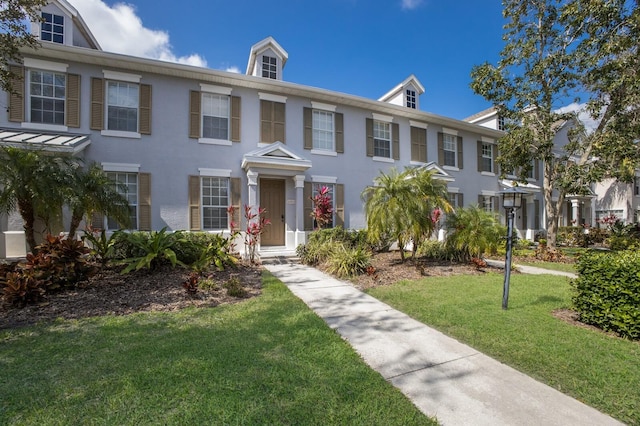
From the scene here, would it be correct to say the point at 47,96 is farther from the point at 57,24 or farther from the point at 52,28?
the point at 57,24

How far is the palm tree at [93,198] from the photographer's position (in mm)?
5805

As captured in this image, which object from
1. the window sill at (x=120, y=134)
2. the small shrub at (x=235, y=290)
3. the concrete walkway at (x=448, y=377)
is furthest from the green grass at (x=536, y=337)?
the window sill at (x=120, y=134)

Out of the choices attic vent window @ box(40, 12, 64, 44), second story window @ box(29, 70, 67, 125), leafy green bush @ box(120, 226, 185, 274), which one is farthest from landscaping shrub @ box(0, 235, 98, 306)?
attic vent window @ box(40, 12, 64, 44)

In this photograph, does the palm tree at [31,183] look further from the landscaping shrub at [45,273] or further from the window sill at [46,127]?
the window sill at [46,127]

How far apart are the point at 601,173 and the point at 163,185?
15.0 meters

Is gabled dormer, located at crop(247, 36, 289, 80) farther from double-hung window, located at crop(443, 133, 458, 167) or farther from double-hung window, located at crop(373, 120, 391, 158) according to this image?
double-hung window, located at crop(443, 133, 458, 167)

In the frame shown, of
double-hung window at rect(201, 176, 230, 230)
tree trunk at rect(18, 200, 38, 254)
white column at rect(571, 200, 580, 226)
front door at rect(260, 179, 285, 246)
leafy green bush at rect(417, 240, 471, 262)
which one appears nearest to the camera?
tree trunk at rect(18, 200, 38, 254)

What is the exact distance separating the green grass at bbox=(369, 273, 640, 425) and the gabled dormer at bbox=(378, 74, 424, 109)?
10193 mm

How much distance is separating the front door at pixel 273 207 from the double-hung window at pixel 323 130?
2278 millimetres

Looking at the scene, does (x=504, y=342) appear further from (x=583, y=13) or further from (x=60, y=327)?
(x=583, y=13)

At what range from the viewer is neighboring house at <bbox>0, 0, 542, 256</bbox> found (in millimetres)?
8234

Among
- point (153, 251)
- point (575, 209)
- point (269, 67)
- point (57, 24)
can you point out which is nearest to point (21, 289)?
point (153, 251)

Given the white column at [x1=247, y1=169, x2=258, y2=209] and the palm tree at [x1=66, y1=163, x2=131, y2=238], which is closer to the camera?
the palm tree at [x1=66, y1=163, x2=131, y2=238]

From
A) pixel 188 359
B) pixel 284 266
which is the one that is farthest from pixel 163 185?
pixel 188 359
